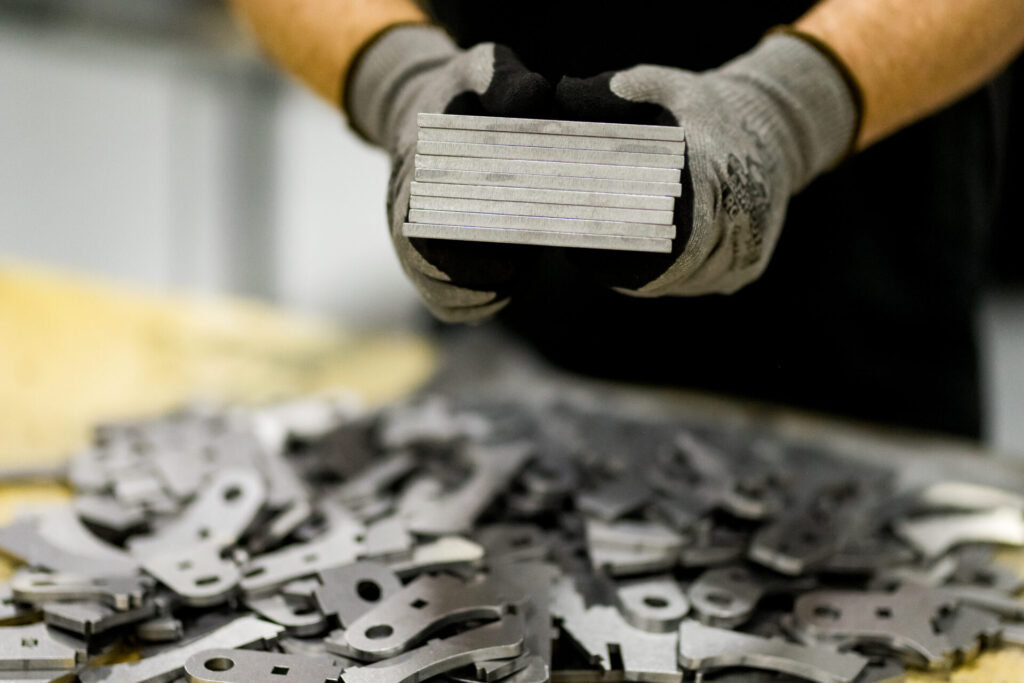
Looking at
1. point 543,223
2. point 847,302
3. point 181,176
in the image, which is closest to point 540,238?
point 543,223

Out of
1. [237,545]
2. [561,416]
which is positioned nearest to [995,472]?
[561,416]

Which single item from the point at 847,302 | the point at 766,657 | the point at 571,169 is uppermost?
the point at 571,169

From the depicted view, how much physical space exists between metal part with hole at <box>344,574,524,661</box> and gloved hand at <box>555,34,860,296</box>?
0.18m

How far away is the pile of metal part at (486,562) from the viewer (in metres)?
0.51

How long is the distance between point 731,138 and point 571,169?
10 centimetres

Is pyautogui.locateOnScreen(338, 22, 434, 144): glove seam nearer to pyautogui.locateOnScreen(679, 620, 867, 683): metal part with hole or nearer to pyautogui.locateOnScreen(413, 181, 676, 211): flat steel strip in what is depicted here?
pyautogui.locateOnScreen(413, 181, 676, 211): flat steel strip

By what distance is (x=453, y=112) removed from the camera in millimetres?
471

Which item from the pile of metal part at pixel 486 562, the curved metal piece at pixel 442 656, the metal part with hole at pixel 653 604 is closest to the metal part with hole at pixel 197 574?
the pile of metal part at pixel 486 562

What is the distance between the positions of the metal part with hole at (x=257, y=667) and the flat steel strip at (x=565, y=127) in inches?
10.5

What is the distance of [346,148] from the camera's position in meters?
2.10

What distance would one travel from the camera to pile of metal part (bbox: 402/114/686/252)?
1.42 ft

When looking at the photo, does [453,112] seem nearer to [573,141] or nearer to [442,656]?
[573,141]

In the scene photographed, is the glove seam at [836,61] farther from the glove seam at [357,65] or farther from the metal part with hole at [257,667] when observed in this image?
the metal part with hole at [257,667]

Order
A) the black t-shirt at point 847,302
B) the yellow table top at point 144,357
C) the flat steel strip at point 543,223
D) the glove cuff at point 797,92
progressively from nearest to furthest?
1. the flat steel strip at point 543,223
2. the glove cuff at point 797,92
3. the black t-shirt at point 847,302
4. the yellow table top at point 144,357
